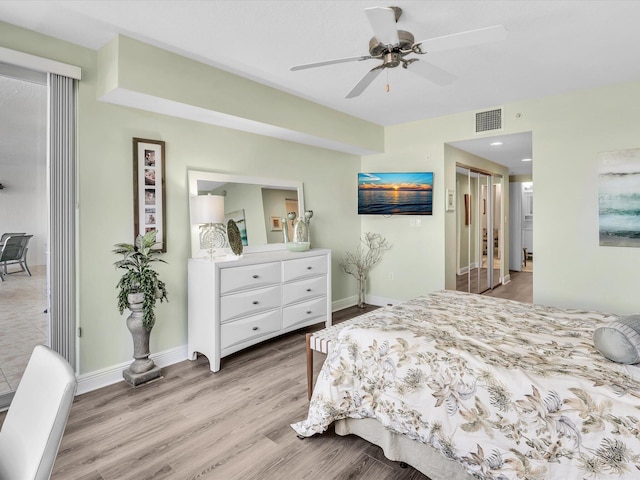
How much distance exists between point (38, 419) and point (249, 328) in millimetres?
2381

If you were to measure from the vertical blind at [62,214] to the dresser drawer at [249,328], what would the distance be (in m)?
1.13

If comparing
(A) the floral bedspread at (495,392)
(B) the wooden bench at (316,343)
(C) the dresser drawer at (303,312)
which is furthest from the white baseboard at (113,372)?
(A) the floral bedspread at (495,392)

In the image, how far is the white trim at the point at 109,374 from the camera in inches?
107

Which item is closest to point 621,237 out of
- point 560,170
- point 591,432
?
point 560,170

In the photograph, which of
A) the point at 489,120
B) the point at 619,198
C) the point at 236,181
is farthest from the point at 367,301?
the point at 619,198

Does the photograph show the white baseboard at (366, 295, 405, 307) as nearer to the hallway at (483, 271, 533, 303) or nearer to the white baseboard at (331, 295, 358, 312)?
the white baseboard at (331, 295, 358, 312)

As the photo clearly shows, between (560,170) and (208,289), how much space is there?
12.4 ft

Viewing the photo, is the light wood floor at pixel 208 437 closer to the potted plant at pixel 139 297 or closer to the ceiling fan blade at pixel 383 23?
the potted plant at pixel 139 297

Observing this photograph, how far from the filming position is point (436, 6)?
213 cm

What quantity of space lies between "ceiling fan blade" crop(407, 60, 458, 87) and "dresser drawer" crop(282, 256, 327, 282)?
2.15m

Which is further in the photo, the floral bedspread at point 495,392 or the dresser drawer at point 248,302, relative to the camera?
the dresser drawer at point 248,302

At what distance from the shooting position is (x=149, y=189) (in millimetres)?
3029

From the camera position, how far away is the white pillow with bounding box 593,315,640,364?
1527 millimetres

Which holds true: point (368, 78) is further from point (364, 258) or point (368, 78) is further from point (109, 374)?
point (364, 258)
